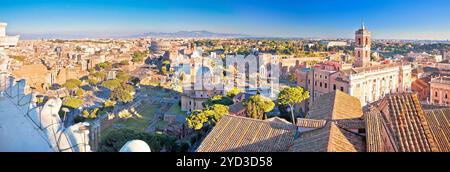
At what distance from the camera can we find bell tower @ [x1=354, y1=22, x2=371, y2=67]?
8.59 meters

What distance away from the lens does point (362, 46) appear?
870 centimetres

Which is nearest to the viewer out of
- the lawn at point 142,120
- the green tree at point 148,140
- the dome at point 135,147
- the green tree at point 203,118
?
the dome at point 135,147

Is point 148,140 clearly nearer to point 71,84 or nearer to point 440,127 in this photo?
point 440,127

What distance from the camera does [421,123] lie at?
1.91 m

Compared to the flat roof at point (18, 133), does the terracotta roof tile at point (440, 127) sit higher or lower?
lower

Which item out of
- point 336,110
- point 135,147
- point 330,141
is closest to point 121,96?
point 336,110

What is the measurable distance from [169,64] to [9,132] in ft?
56.4

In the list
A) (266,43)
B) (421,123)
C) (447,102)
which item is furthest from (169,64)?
(421,123)

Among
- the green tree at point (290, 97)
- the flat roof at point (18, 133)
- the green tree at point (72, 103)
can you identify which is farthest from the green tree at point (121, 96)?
the flat roof at point (18, 133)

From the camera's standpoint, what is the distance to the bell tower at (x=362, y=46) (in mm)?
8594

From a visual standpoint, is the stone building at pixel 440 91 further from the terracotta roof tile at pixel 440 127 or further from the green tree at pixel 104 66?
the green tree at pixel 104 66

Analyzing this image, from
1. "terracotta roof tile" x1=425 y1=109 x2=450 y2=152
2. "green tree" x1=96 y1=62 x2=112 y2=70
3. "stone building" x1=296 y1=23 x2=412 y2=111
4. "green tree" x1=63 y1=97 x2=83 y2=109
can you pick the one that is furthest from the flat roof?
"green tree" x1=96 y1=62 x2=112 y2=70

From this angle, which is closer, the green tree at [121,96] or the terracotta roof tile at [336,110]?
the terracotta roof tile at [336,110]
